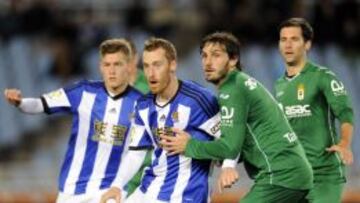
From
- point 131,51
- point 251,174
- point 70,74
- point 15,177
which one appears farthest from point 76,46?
point 251,174

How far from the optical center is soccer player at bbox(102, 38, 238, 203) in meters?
8.47

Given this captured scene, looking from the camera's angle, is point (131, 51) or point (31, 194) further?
point (31, 194)

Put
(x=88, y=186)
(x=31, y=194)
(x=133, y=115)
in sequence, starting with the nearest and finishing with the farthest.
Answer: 1. (x=133, y=115)
2. (x=88, y=186)
3. (x=31, y=194)

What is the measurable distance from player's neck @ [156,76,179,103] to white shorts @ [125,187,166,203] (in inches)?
26.3

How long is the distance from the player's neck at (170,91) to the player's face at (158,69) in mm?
26

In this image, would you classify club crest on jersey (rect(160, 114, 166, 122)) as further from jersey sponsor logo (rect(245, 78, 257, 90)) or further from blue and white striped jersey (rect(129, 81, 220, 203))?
jersey sponsor logo (rect(245, 78, 257, 90))

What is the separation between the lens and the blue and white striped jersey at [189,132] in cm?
847

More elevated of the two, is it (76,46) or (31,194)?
(76,46)

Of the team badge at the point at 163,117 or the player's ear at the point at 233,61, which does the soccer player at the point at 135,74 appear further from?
the player's ear at the point at 233,61

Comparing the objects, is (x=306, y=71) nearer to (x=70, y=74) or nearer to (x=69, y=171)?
(x=69, y=171)

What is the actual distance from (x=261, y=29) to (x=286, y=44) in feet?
23.7

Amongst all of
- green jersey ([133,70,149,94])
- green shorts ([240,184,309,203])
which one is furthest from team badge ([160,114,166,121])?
green jersey ([133,70,149,94])

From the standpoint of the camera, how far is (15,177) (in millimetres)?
15094

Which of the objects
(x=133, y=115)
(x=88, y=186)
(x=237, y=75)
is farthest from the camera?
(x=88, y=186)
